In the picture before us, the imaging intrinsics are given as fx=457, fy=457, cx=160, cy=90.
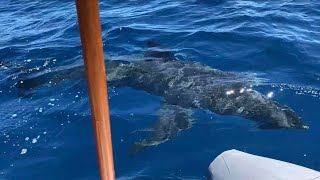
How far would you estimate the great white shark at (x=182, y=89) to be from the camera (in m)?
6.36

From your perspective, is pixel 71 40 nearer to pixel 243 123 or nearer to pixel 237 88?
pixel 237 88

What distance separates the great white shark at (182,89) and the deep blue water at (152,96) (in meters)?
0.14

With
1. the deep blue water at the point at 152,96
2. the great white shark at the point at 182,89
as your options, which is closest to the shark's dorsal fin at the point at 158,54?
the great white shark at the point at 182,89

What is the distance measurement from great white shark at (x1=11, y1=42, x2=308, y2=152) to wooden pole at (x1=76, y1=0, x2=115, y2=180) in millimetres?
3921

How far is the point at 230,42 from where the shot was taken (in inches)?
369

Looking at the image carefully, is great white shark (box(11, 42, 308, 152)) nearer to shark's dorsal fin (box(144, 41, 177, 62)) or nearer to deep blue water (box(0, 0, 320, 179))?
shark's dorsal fin (box(144, 41, 177, 62))

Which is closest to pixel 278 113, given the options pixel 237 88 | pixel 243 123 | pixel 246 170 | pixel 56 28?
pixel 243 123

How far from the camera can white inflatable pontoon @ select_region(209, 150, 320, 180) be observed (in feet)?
11.3

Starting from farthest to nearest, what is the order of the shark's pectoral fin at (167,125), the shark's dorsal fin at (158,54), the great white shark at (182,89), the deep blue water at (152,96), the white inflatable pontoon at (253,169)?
the shark's dorsal fin at (158,54) < the great white shark at (182,89) < the shark's pectoral fin at (167,125) < the deep blue water at (152,96) < the white inflatable pontoon at (253,169)

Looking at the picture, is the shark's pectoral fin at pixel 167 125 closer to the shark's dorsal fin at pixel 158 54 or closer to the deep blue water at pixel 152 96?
the deep blue water at pixel 152 96

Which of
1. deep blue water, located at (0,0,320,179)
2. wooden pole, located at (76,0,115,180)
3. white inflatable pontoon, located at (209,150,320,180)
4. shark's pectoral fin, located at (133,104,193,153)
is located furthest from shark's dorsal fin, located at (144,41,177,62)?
wooden pole, located at (76,0,115,180)

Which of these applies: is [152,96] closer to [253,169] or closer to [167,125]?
[167,125]

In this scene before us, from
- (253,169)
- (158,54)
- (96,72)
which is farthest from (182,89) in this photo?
(96,72)

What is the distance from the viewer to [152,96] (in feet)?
24.8
